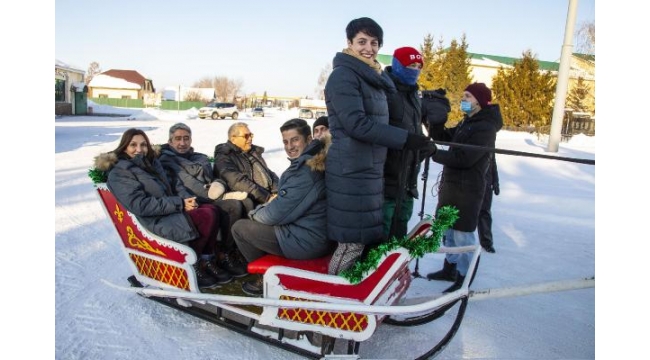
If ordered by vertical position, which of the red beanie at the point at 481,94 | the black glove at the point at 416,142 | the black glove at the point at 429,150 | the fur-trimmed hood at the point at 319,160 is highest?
the red beanie at the point at 481,94

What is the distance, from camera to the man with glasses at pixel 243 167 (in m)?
4.03

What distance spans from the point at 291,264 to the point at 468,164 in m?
1.83

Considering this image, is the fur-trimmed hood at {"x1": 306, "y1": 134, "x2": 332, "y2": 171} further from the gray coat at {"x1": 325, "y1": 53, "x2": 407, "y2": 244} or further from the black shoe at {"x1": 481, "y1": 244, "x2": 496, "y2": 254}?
the black shoe at {"x1": 481, "y1": 244, "x2": 496, "y2": 254}

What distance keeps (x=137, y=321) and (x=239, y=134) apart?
5.62 feet

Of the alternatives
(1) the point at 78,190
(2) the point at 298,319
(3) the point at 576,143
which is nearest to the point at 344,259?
(2) the point at 298,319

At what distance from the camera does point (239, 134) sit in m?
4.10

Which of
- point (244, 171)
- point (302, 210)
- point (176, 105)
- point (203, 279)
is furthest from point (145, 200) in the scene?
point (176, 105)

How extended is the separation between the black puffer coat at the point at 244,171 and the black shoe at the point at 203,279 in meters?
0.85

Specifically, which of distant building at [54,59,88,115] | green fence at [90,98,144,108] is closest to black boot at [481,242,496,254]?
distant building at [54,59,88,115]

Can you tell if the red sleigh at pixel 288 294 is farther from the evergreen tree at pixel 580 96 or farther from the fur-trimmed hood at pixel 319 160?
the evergreen tree at pixel 580 96

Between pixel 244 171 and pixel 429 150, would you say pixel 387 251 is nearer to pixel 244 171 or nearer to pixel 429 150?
pixel 429 150

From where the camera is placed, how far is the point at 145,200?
10.6ft

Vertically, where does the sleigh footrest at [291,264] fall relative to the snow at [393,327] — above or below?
above

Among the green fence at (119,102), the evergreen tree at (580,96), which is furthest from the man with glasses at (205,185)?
the green fence at (119,102)
